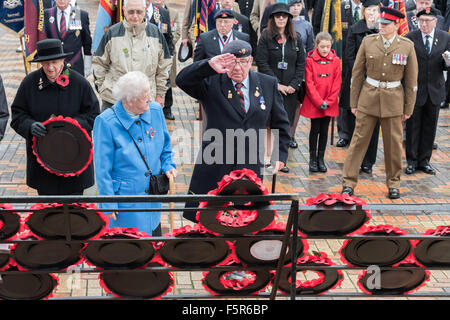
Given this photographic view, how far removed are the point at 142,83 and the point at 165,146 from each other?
0.71 meters

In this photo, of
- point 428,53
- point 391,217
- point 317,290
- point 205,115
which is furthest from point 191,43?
point 317,290

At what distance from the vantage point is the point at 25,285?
3889 millimetres

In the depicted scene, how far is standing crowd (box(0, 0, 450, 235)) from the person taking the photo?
5402 millimetres

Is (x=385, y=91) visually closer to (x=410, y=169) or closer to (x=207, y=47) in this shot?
(x=410, y=169)

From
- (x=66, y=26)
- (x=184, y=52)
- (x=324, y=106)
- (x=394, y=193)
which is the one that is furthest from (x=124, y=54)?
(x=184, y=52)

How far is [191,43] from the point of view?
38.8ft

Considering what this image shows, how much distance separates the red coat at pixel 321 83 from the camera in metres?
9.41

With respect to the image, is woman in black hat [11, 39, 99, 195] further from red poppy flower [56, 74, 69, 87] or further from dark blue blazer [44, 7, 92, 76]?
dark blue blazer [44, 7, 92, 76]

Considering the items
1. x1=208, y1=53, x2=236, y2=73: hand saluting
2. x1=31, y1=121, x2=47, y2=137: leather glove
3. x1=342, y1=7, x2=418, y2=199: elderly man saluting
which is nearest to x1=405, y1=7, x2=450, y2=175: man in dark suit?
x1=342, y1=7, x2=418, y2=199: elderly man saluting

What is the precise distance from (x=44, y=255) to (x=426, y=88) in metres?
7.05

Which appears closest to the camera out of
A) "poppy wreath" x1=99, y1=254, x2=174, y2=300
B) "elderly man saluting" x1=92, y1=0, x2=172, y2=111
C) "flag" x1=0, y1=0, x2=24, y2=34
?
"poppy wreath" x1=99, y1=254, x2=174, y2=300

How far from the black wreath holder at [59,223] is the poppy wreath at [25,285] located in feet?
1.03

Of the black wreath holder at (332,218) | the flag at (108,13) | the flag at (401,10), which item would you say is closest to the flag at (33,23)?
the flag at (108,13)

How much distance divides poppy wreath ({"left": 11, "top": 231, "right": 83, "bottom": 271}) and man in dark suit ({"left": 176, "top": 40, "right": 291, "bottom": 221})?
6.47 feet
